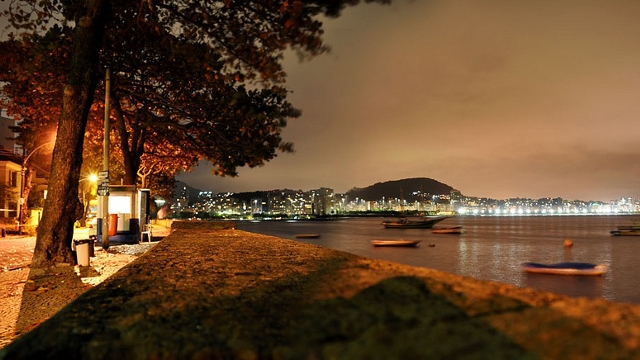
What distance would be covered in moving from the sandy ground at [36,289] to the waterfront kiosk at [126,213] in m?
5.54

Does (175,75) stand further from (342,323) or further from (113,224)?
(342,323)

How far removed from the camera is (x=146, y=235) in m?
23.2

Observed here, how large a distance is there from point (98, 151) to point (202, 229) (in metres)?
22.3

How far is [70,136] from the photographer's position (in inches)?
500

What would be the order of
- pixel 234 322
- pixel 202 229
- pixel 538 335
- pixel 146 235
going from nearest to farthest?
pixel 538 335
pixel 234 322
pixel 202 229
pixel 146 235

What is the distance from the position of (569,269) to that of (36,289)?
33.7m

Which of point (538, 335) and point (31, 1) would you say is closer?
point (538, 335)

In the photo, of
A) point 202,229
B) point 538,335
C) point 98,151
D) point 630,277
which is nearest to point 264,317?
point 538,335

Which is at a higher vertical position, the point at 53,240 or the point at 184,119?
the point at 184,119

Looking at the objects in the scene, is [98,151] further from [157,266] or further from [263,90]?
[157,266]

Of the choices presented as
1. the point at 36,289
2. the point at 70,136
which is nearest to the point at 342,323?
the point at 36,289

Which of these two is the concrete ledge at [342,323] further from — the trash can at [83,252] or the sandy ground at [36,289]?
the trash can at [83,252]

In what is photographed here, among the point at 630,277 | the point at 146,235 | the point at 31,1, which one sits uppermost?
the point at 31,1

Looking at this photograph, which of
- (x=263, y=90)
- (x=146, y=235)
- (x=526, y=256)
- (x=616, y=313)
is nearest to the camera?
(x=616, y=313)
